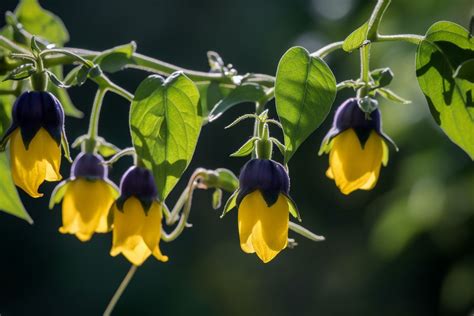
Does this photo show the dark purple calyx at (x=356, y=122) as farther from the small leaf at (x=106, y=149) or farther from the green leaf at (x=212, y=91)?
the small leaf at (x=106, y=149)

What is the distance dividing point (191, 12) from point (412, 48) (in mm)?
4686

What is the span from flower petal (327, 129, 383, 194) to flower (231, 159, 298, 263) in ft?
0.27

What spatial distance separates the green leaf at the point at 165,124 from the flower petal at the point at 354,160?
20 cm

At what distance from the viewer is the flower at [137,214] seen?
1.11 m

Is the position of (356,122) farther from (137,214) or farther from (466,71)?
(137,214)

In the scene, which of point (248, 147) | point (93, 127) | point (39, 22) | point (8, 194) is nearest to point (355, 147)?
point (248, 147)

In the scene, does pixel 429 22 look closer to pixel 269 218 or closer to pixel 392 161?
pixel 269 218

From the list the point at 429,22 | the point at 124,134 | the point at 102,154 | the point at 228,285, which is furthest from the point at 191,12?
the point at 102,154

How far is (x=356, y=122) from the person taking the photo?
108 centimetres

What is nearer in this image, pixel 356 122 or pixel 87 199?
pixel 356 122

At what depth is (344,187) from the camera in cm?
109

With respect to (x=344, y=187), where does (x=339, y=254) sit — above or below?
below

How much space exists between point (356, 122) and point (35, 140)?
1.28 feet

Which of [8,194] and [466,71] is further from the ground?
[466,71]
